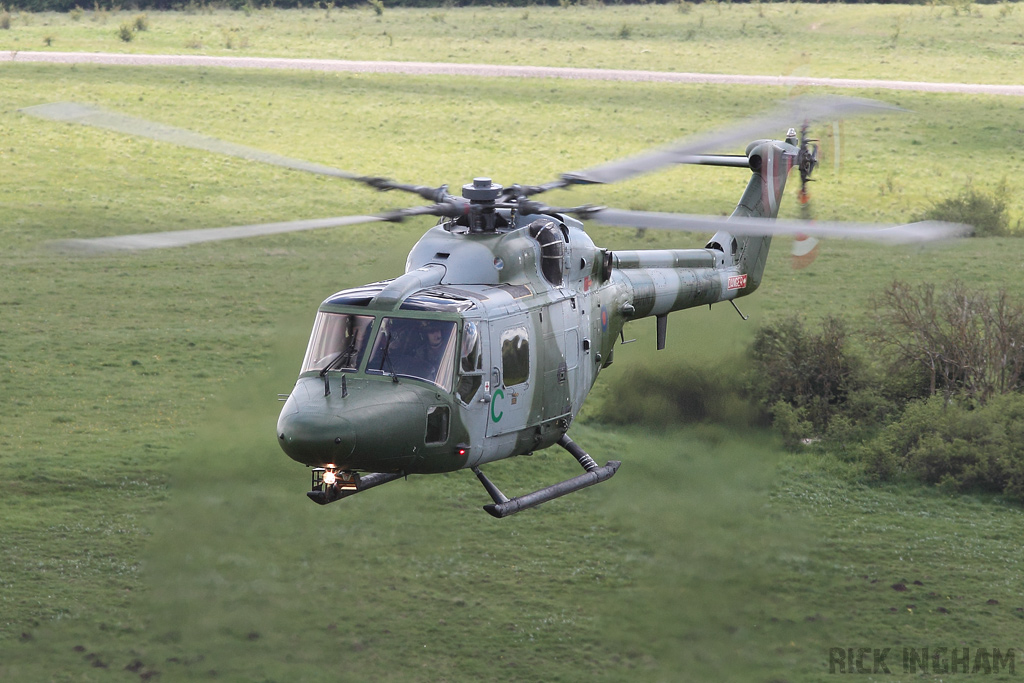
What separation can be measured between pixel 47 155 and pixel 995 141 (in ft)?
134

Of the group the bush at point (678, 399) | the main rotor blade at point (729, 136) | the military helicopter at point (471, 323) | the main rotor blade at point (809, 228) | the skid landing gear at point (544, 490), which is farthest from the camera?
the bush at point (678, 399)

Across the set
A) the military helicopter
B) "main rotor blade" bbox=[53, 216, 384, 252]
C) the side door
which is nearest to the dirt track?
the military helicopter

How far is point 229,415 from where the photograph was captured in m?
26.3

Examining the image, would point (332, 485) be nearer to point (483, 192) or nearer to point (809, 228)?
point (483, 192)

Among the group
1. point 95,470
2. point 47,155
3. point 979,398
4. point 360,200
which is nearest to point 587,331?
point 95,470

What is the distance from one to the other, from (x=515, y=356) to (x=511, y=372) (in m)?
0.23

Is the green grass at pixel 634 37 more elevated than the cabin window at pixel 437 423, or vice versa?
the green grass at pixel 634 37

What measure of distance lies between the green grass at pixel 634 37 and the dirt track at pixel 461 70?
1.10 metres

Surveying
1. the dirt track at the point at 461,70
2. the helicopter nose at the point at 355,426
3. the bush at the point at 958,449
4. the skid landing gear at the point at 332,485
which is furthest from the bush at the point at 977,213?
the skid landing gear at the point at 332,485

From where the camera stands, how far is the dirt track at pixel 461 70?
185 feet

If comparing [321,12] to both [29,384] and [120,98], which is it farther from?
[29,384]

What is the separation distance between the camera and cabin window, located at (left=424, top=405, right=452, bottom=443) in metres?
15.0

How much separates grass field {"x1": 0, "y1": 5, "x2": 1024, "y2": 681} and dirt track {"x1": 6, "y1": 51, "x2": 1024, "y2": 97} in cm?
1539

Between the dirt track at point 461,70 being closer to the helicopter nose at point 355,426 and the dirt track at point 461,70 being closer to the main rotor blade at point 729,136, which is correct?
the main rotor blade at point 729,136
